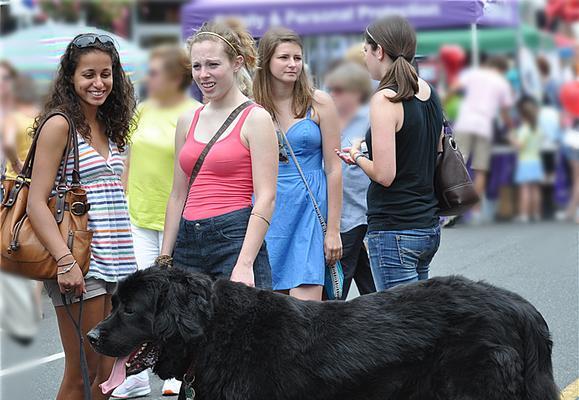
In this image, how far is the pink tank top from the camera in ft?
13.9

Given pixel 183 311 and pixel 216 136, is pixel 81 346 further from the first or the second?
pixel 216 136

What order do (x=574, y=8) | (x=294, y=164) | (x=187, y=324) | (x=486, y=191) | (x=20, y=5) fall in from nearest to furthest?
(x=187, y=324) < (x=574, y=8) < (x=294, y=164) < (x=486, y=191) < (x=20, y=5)

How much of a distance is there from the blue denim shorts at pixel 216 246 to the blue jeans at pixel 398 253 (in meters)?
0.57

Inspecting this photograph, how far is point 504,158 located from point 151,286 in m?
2.94

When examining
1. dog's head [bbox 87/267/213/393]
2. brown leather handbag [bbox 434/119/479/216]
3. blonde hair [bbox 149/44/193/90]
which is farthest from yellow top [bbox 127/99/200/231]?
dog's head [bbox 87/267/213/393]

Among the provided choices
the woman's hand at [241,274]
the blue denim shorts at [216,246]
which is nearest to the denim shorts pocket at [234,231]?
the blue denim shorts at [216,246]

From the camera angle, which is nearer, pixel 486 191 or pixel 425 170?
pixel 425 170

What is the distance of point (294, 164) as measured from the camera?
5.12 metres

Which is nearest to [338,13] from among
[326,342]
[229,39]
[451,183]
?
[451,183]

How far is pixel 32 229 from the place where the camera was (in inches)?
159

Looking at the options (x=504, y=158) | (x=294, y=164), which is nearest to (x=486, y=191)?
(x=504, y=158)

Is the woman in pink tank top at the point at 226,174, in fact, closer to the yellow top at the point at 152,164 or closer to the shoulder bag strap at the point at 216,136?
the shoulder bag strap at the point at 216,136

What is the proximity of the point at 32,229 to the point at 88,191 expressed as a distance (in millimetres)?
282

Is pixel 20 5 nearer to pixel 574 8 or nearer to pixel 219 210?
pixel 219 210
